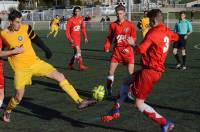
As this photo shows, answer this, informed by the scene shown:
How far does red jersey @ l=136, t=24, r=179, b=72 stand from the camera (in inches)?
300

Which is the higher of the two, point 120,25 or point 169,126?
point 120,25

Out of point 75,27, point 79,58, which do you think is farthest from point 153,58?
point 79,58

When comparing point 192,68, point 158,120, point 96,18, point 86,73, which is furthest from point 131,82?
point 96,18

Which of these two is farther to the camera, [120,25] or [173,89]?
[173,89]

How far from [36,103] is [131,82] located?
11.4 ft

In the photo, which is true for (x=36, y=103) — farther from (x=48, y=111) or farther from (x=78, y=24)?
(x=78, y=24)

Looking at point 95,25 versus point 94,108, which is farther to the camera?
point 95,25

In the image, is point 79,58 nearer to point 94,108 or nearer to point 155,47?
point 94,108

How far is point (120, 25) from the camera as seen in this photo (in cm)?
1167

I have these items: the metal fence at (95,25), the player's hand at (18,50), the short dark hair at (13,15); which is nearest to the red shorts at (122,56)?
the player's hand at (18,50)

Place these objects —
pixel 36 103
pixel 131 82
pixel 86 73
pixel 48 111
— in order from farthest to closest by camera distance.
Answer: pixel 86 73 → pixel 36 103 → pixel 48 111 → pixel 131 82

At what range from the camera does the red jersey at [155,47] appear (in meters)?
7.62

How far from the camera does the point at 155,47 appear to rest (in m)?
7.80

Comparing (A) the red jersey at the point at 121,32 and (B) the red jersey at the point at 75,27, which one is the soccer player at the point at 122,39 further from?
(B) the red jersey at the point at 75,27
